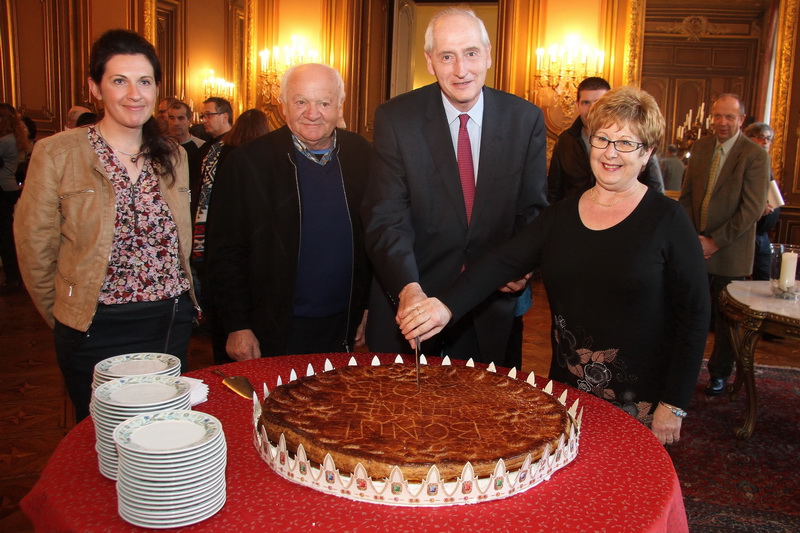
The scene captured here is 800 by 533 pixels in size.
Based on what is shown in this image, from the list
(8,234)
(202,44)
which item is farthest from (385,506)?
(202,44)

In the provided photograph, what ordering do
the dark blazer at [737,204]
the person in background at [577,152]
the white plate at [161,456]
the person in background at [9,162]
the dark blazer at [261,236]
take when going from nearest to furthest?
the white plate at [161,456], the dark blazer at [261,236], the person in background at [577,152], the dark blazer at [737,204], the person in background at [9,162]

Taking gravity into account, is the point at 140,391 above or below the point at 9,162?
below

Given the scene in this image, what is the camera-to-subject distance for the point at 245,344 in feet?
7.09

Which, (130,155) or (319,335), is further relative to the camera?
(319,335)

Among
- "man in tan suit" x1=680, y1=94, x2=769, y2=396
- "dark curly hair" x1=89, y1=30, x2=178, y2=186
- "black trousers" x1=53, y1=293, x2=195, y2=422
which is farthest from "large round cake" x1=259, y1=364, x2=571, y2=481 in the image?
"man in tan suit" x1=680, y1=94, x2=769, y2=396

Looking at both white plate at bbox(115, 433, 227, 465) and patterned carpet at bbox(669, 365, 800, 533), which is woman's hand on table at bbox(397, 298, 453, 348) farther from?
patterned carpet at bbox(669, 365, 800, 533)

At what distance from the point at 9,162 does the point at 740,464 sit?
6169mm

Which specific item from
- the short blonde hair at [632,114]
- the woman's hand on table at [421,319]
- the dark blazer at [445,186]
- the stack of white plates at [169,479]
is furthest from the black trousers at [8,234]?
the stack of white plates at [169,479]

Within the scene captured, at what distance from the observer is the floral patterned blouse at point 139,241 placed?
183 centimetres

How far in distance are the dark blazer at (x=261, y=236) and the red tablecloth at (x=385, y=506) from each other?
3.24ft

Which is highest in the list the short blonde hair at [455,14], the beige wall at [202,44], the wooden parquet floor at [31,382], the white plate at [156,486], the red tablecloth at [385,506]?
the beige wall at [202,44]

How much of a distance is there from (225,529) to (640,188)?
4.02 ft

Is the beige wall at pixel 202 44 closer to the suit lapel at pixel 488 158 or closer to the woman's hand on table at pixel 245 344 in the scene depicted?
the woman's hand on table at pixel 245 344

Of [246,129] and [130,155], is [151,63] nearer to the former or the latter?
[130,155]
